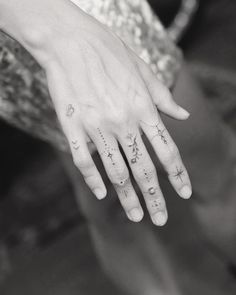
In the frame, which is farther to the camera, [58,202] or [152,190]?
[58,202]

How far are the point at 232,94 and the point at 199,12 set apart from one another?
315mm

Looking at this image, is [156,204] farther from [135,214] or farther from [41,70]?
[41,70]

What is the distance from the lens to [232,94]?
1624 millimetres

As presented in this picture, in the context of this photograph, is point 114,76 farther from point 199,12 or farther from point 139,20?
point 199,12

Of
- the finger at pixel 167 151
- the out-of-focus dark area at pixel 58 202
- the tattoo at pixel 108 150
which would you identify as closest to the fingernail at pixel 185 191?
the finger at pixel 167 151

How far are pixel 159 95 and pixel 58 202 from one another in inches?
35.8

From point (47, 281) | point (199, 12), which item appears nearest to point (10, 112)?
point (47, 281)

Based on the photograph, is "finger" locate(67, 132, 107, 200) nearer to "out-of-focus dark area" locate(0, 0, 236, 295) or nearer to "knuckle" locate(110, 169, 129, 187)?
"knuckle" locate(110, 169, 129, 187)

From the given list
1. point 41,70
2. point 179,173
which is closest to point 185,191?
point 179,173

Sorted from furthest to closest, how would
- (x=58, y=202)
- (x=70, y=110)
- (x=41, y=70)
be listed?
(x=58, y=202) < (x=41, y=70) < (x=70, y=110)

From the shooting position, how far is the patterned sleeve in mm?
855

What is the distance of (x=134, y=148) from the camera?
2.49 ft

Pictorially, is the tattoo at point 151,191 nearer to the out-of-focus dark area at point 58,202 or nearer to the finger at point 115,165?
→ the finger at point 115,165

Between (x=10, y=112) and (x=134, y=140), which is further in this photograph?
(x=10, y=112)
